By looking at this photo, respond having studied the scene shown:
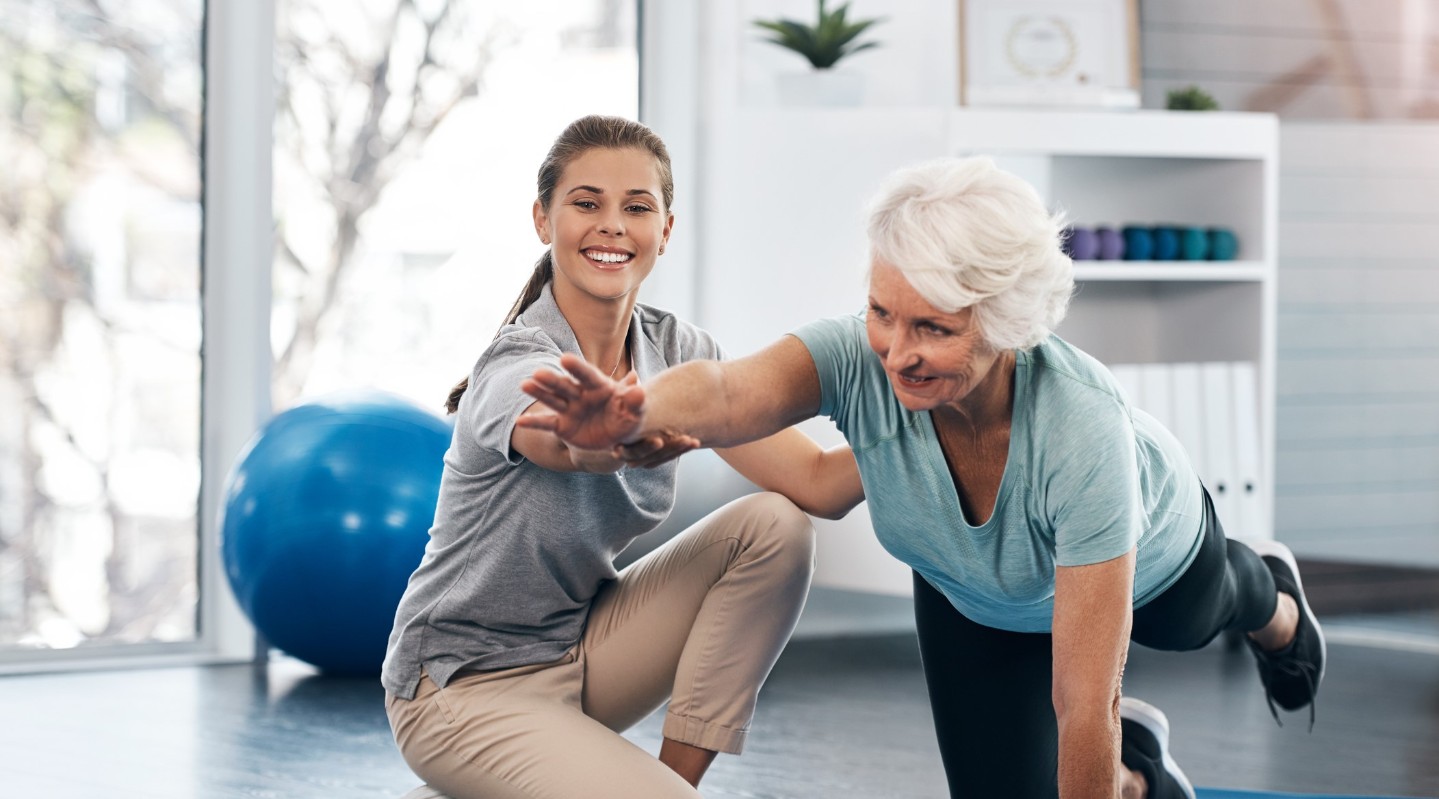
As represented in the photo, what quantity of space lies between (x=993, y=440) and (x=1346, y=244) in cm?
288

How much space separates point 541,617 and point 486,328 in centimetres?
224

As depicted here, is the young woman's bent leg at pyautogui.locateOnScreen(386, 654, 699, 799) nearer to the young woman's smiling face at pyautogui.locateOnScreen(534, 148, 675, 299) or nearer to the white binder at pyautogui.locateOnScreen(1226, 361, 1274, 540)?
the young woman's smiling face at pyautogui.locateOnScreen(534, 148, 675, 299)

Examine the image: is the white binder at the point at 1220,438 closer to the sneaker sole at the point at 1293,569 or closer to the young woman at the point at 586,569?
the sneaker sole at the point at 1293,569

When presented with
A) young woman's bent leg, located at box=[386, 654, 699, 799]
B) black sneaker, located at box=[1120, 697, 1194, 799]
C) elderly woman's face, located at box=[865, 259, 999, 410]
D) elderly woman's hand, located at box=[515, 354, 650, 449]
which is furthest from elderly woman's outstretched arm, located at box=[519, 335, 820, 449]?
black sneaker, located at box=[1120, 697, 1194, 799]

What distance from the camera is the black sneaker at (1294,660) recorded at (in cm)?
227

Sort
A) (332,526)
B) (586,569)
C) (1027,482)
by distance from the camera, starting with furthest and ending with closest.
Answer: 1. (332,526)
2. (586,569)
3. (1027,482)

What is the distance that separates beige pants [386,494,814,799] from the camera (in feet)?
5.65

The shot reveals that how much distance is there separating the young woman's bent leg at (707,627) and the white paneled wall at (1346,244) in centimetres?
266

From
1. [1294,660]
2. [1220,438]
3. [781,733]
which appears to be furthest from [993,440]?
[1220,438]

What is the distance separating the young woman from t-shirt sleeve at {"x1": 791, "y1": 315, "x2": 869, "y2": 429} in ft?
0.89

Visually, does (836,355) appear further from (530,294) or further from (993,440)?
(530,294)

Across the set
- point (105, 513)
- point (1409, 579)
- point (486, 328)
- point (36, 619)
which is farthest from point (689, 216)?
point (1409, 579)

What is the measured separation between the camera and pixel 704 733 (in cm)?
187

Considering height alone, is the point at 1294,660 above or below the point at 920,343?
below
